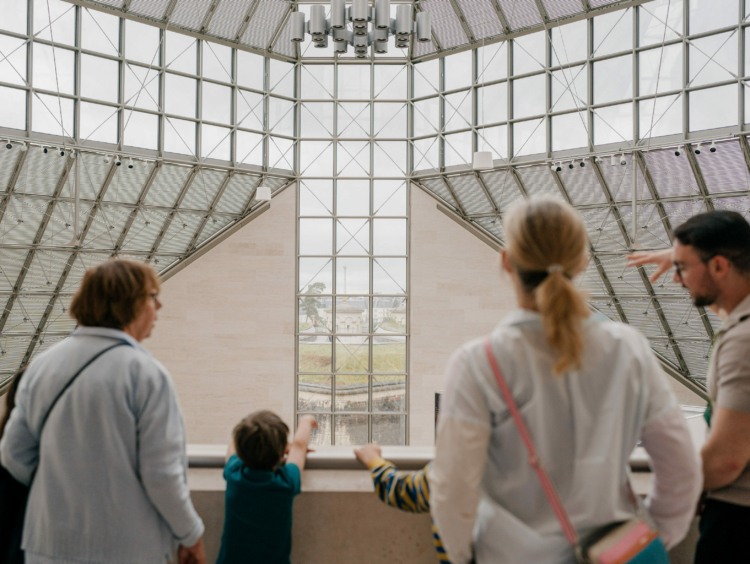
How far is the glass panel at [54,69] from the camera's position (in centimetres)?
1431

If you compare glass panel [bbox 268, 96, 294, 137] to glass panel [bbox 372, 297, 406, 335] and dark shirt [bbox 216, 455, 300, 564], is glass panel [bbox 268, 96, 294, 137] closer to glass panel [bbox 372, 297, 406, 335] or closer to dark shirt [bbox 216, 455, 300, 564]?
glass panel [bbox 372, 297, 406, 335]

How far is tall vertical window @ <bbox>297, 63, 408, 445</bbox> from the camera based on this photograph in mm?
19422

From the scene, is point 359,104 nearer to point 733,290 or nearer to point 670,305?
point 670,305

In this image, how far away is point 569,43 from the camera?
16.0 m

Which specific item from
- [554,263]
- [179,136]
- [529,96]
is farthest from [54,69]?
[554,263]

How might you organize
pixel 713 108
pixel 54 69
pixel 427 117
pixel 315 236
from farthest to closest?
1. pixel 315 236
2. pixel 427 117
3. pixel 54 69
4. pixel 713 108

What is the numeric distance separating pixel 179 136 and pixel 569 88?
11.7 m

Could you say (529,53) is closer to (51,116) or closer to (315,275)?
(315,275)

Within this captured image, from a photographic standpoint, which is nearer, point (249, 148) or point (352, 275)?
point (249, 148)

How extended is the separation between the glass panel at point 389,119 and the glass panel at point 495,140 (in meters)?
3.05

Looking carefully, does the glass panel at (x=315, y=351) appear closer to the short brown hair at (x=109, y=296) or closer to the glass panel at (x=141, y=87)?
the glass panel at (x=141, y=87)

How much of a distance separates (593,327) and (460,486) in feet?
1.76

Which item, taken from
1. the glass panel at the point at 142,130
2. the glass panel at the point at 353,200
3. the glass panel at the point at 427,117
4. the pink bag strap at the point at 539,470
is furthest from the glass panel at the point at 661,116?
the pink bag strap at the point at 539,470

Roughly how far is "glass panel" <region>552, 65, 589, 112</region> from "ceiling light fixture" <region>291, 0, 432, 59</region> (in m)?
4.16
